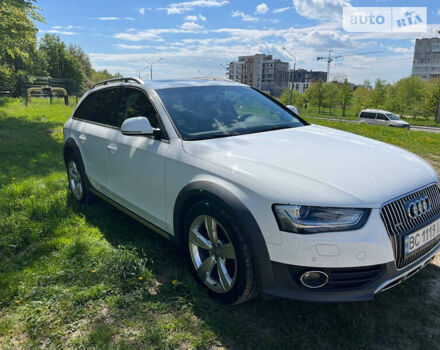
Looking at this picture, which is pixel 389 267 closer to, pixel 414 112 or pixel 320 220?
pixel 320 220

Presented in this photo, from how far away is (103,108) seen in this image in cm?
426

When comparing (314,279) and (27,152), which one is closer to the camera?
(314,279)

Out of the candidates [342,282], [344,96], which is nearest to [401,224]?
[342,282]

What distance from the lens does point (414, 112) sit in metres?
47.9

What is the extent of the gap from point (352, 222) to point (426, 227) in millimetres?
675

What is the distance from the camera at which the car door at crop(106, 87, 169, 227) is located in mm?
3059

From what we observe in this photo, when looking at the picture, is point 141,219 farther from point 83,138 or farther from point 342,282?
point 342,282

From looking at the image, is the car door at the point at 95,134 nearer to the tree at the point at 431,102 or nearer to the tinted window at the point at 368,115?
the tinted window at the point at 368,115

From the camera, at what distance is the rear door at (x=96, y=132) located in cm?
400

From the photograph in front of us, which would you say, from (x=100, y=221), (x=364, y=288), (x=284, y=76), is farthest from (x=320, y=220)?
(x=284, y=76)

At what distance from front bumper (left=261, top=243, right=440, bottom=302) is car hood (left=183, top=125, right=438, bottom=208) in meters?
0.40

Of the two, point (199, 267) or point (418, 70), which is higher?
point (418, 70)

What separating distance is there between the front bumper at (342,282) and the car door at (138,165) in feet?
4.27

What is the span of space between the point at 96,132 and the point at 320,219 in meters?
Result: 2.99
